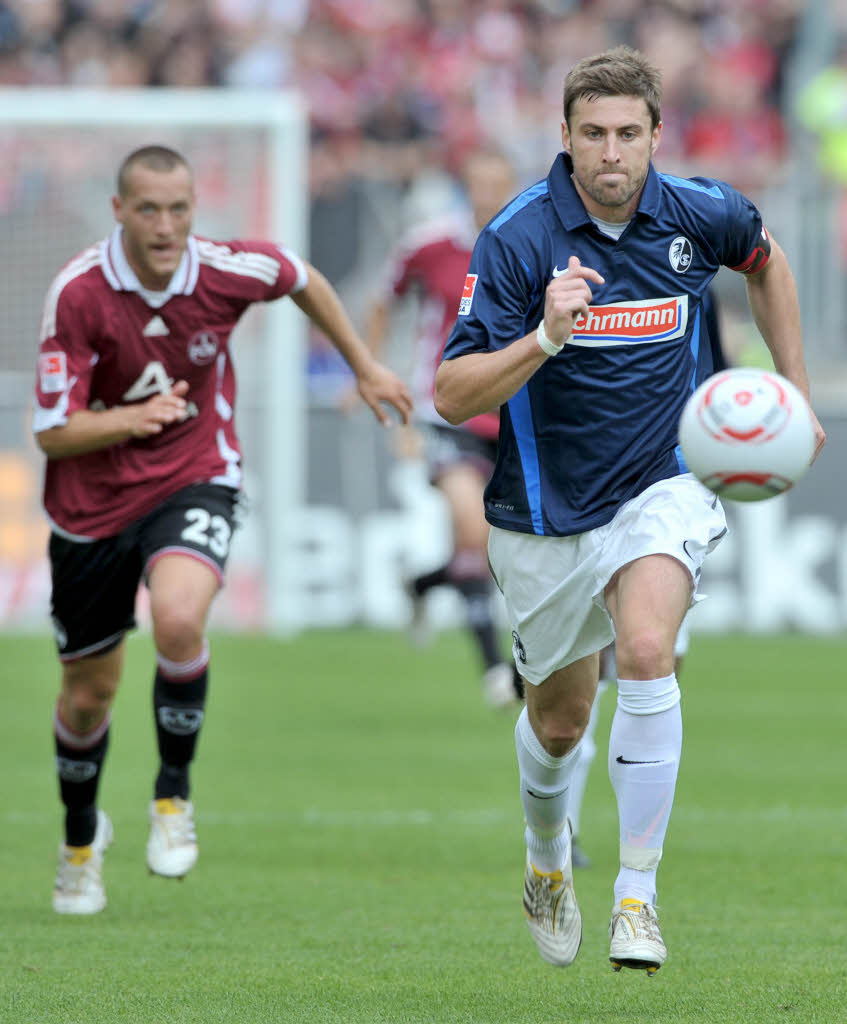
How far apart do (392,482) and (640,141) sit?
1073 cm

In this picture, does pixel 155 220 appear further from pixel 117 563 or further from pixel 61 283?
pixel 117 563

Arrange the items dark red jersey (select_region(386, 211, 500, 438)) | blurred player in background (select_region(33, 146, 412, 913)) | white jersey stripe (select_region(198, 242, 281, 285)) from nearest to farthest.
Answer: blurred player in background (select_region(33, 146, 412, 913)) < white jersey stripe (select_region(198, 242, 281, 285)) < dark red jersey (select_region(386, 211, 500, 438))

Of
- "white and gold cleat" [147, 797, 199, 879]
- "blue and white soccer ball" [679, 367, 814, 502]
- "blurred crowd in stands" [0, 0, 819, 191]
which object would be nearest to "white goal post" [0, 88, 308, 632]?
"blurred crowd in stands" [0, 0, 819, 191]

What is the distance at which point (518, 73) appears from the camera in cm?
1912

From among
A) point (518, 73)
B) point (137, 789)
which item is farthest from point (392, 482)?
point (137, 789)

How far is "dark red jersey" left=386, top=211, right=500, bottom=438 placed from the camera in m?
10.9

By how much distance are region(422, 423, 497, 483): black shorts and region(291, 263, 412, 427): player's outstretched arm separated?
11.9 ft

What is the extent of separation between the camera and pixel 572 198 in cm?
522

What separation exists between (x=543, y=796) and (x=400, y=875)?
1530mm

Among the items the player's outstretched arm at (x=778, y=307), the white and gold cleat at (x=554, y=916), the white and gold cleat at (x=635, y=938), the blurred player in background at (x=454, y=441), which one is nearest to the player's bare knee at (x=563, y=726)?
the white and gold cleat at (x=554, y=916)

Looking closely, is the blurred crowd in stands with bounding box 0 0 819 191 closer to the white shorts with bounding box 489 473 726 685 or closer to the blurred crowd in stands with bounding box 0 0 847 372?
the blurred crowd in stands with bounding box 0 0 847 372

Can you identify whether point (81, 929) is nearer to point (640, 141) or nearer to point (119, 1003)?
point (119, 1003)

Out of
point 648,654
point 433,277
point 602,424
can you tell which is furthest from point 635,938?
point 433,277

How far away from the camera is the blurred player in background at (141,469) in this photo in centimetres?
632
